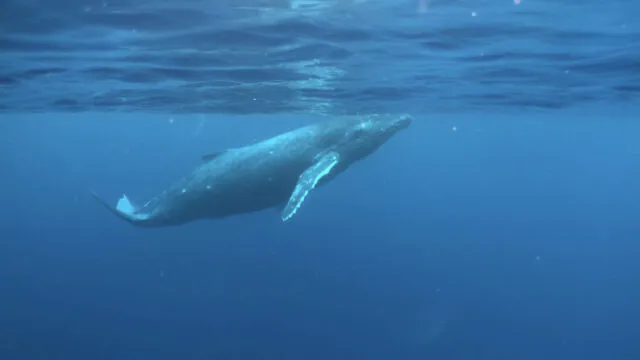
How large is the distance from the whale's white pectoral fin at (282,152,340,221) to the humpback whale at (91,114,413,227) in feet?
0.07

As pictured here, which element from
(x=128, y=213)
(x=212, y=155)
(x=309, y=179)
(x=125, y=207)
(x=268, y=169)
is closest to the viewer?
(x=309, y=179)

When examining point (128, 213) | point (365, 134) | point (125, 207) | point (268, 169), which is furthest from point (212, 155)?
point (365, 134)

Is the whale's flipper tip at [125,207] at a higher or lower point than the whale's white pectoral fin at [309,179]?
lower

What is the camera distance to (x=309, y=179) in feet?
33.7

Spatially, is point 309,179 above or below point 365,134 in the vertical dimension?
below

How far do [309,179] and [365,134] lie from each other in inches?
96.1

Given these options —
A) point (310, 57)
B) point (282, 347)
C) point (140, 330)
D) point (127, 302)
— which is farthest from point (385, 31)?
point (127, 302)

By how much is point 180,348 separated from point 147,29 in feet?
58.1

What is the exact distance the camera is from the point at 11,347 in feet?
79.5

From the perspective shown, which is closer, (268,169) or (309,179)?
(309,179)

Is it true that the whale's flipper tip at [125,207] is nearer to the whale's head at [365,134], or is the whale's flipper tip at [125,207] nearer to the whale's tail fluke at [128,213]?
the whale's tail fluke at [128,213]

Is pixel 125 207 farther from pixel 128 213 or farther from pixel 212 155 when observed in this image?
pixel 212 155

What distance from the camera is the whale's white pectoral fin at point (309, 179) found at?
935cm

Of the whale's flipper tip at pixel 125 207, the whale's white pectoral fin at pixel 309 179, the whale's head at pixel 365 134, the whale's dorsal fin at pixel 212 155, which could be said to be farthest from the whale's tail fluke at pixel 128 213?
the whale's head at pixel 365 134
